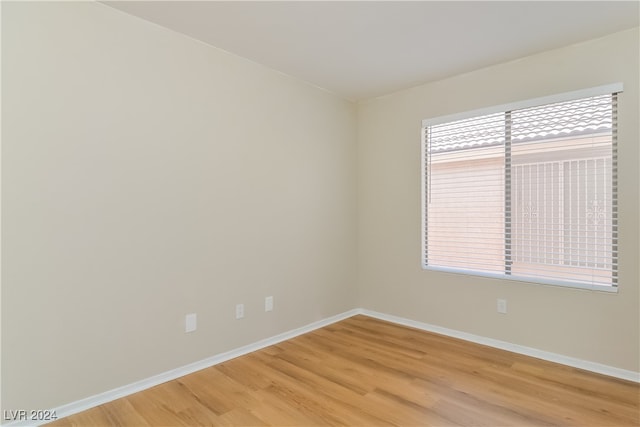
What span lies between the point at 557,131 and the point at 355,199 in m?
2.09

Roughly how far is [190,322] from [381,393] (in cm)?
148

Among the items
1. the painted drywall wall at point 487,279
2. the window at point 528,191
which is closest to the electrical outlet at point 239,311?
the painted drywall wall at point 487,279

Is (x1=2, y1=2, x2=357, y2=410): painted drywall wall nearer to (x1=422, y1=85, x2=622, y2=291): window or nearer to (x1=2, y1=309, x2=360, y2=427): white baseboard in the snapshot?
(x1=2, y1=309, x2=360, y2=427): white baseboard

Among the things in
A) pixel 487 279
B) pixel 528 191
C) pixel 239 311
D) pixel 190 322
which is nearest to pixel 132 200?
pixel 190 322

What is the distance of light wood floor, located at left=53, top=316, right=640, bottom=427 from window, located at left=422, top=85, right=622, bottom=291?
31.2 inches

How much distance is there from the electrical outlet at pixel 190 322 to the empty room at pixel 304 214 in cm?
5

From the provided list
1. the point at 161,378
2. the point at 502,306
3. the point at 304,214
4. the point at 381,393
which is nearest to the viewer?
the point at 381,393

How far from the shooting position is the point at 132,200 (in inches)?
91.0

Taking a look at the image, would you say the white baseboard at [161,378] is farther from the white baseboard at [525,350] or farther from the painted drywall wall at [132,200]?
the white baseboard at [525,350]

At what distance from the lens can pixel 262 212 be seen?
122 inches

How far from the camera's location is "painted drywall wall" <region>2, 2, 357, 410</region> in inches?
75.0

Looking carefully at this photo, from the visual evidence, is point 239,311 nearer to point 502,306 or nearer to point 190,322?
point 190,322

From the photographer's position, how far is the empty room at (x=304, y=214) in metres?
2.00

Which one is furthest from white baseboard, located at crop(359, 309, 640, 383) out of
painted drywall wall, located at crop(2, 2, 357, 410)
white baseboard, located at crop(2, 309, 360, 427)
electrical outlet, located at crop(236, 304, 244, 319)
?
electrical outlet, located at crop(236, 304, 244, 319)
